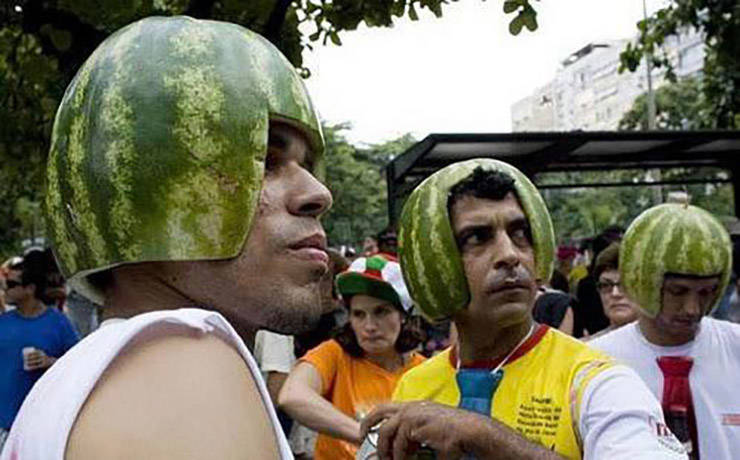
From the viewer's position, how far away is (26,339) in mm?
7125

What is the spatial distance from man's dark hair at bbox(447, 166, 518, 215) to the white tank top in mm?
1817

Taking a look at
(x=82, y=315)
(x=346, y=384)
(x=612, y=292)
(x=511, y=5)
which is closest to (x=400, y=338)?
(x=346, y=384)

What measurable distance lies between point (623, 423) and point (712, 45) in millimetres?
10011

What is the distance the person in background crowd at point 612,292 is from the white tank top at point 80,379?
426 centimetres

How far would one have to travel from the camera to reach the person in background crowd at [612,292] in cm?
556

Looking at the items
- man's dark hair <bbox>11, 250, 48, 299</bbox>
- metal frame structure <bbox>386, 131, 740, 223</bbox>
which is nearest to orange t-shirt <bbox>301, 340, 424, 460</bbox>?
man's dark hair <bbox>11, 250, 48, 299</bbox>

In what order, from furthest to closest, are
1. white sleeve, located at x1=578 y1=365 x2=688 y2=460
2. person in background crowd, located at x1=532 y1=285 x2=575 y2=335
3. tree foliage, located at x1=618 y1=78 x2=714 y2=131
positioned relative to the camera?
tree foliage, located at x1=618 y1=78 x2=714 y2=131 → person in background crowd, located at x1=532 y1=285 x2=575 y2=335 → white sleeve, located at x1=578 y1=365 x2=688 y2=460

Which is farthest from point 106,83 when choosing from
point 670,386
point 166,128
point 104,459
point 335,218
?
point 335,218

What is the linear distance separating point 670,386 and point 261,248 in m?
2.56

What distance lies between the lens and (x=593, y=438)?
2.41m

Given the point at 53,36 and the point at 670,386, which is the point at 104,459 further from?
the point at 53,36

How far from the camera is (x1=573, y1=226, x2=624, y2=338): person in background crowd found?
284 inches

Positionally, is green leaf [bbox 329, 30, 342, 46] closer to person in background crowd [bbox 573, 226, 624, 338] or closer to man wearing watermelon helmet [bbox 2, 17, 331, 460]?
person in background crowd [bbox 573, 226, 624, 338]

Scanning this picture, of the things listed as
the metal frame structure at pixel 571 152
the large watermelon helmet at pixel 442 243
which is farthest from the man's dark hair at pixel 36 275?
the large watermelon helmet at pixel 442 243
